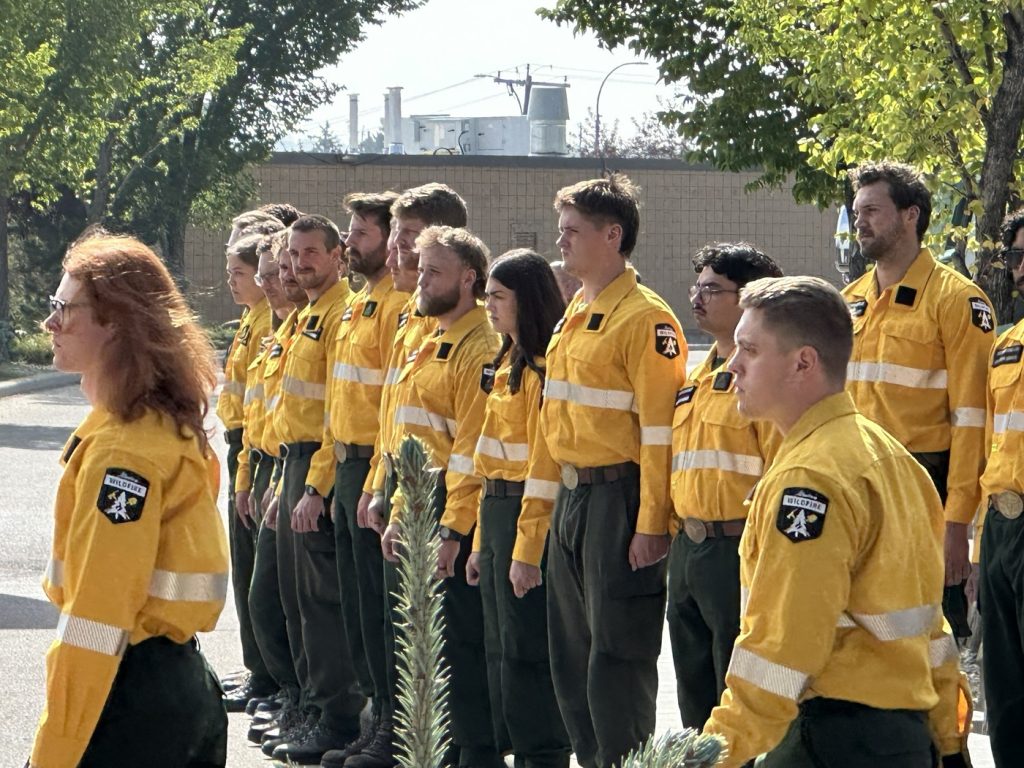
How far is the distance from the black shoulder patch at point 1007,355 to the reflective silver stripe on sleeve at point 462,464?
80.9 inches

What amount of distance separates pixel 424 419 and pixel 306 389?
116 centimetres

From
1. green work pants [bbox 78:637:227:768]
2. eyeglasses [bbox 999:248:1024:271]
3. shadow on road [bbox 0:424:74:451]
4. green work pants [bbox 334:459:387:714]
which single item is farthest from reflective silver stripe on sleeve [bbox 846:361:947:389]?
shadow on road [bbox 0:424:74:451]

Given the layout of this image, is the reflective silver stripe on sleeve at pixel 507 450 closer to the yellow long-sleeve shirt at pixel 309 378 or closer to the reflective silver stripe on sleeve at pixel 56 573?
the yellow long-sleeve shirt at pixel 309 378

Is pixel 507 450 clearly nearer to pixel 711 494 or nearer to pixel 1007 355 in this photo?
pixel 711 494

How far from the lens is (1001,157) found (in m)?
9.07

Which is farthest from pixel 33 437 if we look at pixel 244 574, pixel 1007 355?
pixel 1007 355

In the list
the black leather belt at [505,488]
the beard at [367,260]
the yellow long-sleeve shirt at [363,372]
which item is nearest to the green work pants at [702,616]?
the black leather belt at [505,488]

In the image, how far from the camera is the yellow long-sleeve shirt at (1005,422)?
5.80 metres

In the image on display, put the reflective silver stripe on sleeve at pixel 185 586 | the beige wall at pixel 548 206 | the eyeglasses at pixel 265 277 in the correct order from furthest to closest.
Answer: the beige wall at pixel 548 206 < the eyeglasses at pixel 265 277 < the reflective silver stripe on sleeve at pixel 185 586

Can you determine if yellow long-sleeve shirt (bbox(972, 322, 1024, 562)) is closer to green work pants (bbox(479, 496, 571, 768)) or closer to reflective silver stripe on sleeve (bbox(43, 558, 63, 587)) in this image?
green work pants (bbox(479, 496, 571, 768))

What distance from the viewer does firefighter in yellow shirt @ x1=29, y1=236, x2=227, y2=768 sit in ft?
12.3

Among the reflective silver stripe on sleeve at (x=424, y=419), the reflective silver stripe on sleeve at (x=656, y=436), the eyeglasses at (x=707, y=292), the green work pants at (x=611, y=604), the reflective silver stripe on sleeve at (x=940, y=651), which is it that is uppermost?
the eyeglasses at (x=707, y=292)

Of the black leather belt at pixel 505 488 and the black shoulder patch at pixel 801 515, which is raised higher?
the black shoulder patch at pixel 801 515

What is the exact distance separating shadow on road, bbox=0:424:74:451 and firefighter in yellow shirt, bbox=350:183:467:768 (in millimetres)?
11215
